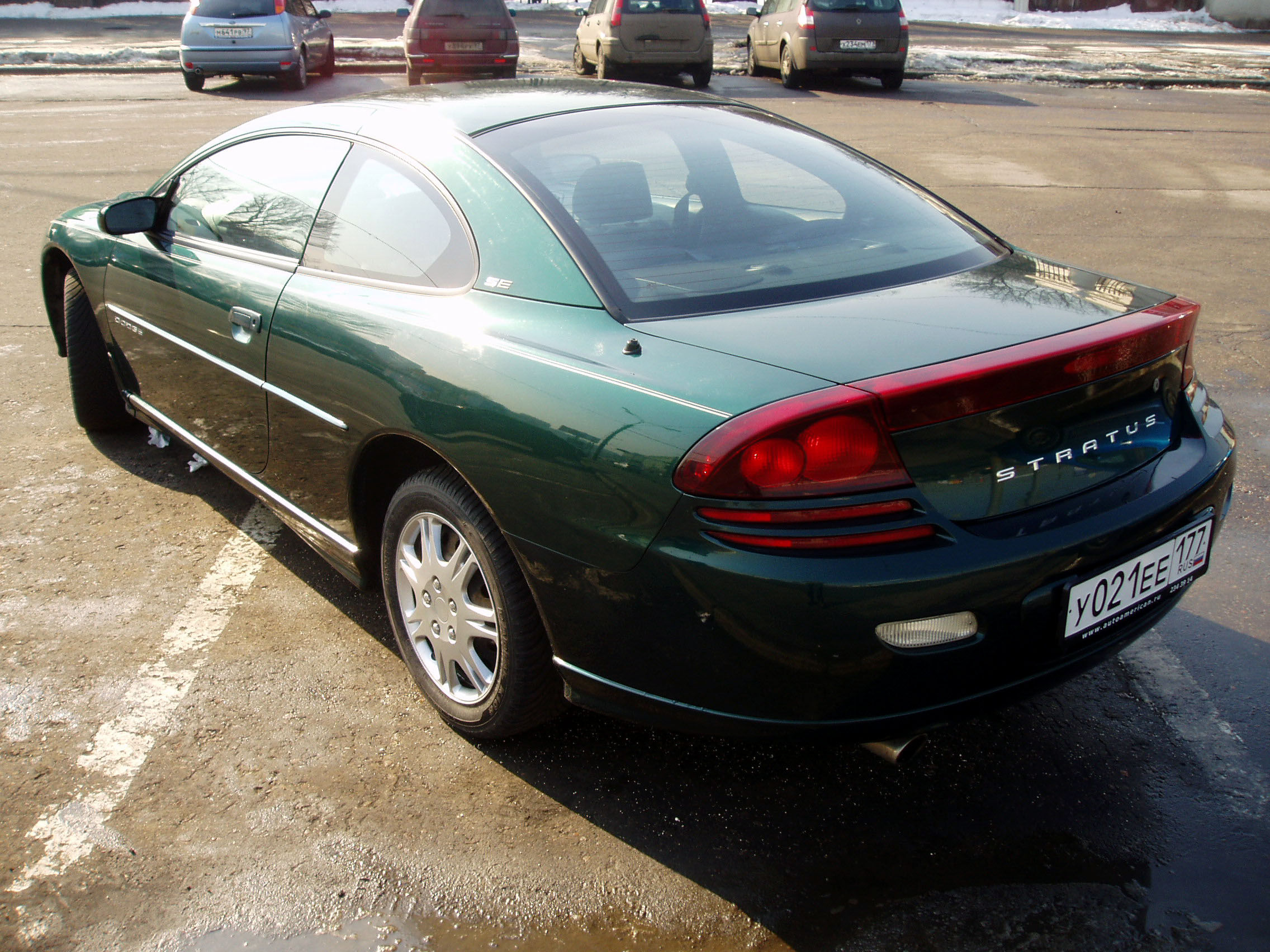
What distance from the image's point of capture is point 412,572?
2.77m

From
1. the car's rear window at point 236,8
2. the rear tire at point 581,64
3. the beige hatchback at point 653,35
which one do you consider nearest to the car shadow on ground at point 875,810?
the beige hatchback at point 653,35

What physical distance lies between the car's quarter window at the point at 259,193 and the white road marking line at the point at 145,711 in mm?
1058

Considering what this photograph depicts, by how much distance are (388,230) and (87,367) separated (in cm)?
229

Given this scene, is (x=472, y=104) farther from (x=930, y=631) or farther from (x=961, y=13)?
(x=961, y=13)

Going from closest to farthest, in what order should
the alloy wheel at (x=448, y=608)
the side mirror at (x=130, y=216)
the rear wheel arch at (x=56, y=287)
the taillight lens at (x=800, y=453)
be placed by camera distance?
the taillight lens at (x=800, y=453) → the alloy wheel at (x=448, y=608) → the side mirror at (x=130, y=216) → the rear wheel arch at (x=56, y=287)

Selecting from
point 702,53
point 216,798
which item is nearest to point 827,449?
point 216,798

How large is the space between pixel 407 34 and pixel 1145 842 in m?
16.9

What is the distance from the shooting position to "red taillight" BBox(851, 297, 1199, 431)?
1.99m

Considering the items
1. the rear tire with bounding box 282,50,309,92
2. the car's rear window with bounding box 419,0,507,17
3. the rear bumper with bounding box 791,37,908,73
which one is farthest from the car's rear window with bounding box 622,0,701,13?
the rear tire with bounding box 282,50,309,92

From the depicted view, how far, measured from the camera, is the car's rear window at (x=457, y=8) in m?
16.7

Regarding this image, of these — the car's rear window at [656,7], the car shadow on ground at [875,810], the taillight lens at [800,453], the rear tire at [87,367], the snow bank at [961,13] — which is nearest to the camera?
the taillight lens at [800,453]

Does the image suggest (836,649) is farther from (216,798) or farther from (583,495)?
(216,798)

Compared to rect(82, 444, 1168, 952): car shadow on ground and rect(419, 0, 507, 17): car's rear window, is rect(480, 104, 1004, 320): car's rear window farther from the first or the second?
rect(419, 0, 507, 17): car's rear window

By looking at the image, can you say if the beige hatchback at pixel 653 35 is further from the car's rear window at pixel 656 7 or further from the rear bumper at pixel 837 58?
the rear bumper at pixel 837 58
